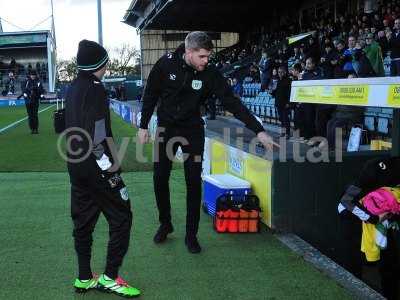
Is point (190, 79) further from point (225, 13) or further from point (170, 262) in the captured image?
point (225, 13)

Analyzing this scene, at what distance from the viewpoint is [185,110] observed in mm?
4531

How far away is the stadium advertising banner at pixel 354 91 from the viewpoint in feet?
10.3

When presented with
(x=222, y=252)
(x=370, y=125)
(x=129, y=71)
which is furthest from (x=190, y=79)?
(x=129, y=71)

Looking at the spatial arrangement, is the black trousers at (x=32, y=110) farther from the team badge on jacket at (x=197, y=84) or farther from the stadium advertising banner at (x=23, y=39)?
the stadium advertising banner at (x=23, y=39)

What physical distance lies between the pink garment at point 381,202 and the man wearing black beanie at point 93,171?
1876mm

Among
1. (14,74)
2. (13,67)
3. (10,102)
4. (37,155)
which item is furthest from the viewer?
(13,67)

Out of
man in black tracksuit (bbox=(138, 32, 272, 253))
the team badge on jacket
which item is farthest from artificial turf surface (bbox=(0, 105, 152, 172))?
the team badge on jacket

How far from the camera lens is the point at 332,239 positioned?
553 centimetres

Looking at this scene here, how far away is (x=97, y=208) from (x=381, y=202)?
2.14 metres

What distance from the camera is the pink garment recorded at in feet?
13.3

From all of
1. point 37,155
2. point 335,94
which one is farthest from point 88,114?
point 37,155

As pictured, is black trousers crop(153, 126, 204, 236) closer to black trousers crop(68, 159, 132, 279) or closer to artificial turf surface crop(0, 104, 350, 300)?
artificial turf surface crop(0, 104, 350, 300)

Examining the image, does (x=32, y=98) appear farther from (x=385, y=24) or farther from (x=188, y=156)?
(x=188, y=156)

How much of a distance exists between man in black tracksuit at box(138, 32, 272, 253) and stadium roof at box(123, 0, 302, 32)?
70.6 ft
